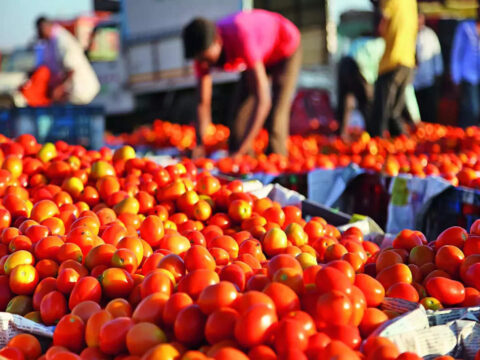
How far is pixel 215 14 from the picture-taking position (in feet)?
38.0

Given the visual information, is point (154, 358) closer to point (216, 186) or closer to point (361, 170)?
point (216, 186)

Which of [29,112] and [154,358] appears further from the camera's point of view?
[29,112]

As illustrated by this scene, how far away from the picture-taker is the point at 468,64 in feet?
29.1

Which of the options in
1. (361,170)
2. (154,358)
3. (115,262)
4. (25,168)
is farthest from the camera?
(361,170)

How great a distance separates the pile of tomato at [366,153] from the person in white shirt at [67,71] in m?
1.27

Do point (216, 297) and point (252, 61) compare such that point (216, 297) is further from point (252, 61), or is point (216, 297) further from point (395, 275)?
point (252, 61)

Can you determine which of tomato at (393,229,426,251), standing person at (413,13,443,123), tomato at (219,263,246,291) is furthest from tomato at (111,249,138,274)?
standing person at (413,13,443,123)

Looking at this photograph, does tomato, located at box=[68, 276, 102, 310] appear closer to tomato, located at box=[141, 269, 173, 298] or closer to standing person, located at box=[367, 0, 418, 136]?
tomato, located at box=[141, 269, 173, 298]

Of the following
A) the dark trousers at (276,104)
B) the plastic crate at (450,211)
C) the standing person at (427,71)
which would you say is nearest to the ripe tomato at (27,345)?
the plastic crate at (450,211)

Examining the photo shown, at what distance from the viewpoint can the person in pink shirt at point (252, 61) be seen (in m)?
4.77

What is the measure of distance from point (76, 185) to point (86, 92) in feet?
14.7

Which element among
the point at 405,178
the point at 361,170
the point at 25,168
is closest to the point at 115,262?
the point at 25,168

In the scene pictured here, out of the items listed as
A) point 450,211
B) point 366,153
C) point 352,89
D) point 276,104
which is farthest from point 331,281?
point 352,89

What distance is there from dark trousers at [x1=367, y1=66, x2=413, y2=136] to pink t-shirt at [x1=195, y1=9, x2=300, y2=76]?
1.37 m
